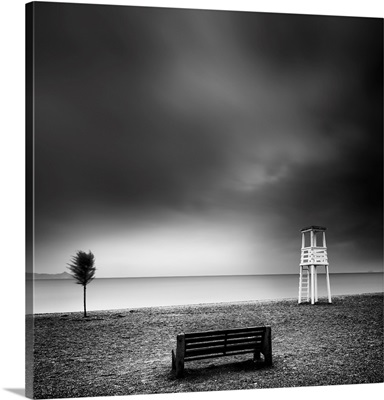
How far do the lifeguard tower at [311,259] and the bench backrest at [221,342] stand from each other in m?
1.19

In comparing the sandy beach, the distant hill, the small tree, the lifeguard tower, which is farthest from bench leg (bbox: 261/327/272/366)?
the distant hill

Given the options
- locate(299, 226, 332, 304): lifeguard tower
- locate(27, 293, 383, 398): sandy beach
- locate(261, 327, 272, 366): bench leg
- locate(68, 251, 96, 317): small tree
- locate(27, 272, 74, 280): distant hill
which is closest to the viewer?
locate(27, 272, 74, 280): distant hill

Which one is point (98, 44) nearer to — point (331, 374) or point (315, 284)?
point (315, 284)

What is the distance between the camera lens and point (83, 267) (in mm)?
7934

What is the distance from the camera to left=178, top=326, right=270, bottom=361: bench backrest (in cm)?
778

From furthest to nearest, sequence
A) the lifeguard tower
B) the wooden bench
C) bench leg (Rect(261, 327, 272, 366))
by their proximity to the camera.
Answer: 1. the lifeguard tower
2. bench leg (Rect(261, 327, 272, 366))
3. the wooden bench

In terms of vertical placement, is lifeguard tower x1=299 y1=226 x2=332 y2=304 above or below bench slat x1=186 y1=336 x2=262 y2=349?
above

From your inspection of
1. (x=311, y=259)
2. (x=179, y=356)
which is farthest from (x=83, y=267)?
(x=311, y=259)

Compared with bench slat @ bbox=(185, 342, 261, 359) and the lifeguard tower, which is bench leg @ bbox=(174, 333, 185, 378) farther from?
the lifeguard tower

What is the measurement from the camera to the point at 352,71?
28.5 ft

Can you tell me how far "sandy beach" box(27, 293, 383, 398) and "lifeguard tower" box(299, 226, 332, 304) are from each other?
229 millimetres

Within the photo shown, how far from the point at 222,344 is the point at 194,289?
1.27 m

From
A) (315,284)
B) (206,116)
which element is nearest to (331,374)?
(315,284)
